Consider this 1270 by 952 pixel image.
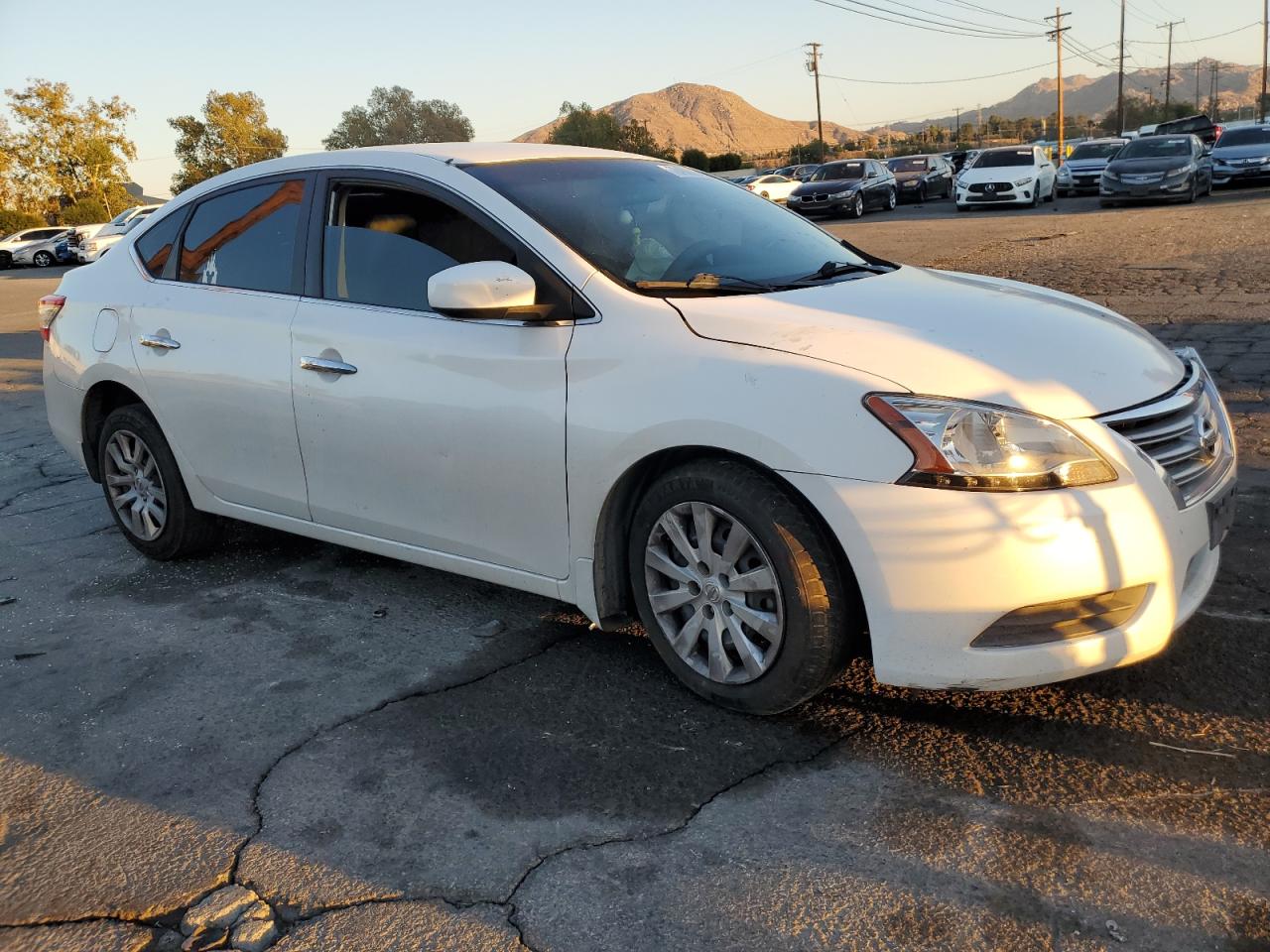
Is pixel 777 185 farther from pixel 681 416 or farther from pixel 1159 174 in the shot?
pixel 681 416

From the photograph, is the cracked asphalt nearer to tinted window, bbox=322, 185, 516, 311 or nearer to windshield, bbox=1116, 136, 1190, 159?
tinted window, bbox=322, 185, 516, 311

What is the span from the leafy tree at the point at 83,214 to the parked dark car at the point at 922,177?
39989mm

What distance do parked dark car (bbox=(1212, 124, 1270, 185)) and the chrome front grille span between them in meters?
25.8

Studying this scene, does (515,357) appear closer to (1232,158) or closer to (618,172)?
(618,172)

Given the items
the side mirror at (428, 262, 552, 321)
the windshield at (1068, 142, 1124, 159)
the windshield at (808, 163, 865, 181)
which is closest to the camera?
the side mirror at (428, 262, 552, 321)

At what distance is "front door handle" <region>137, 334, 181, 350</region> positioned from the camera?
4.56 m

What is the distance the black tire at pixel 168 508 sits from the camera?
4.76m

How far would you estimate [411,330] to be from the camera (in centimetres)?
377

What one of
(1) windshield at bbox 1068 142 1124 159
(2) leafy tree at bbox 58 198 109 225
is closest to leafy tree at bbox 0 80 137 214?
(2) leafy tree at bbox 58 198 109 225

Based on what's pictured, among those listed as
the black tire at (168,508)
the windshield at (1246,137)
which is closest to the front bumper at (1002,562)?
the black tire at (168,508)

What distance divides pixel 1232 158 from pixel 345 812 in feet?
91.9

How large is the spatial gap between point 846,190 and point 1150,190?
724 cm

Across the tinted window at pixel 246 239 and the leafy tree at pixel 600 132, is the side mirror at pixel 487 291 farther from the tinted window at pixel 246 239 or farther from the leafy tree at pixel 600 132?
the leafy tree at pixel 600 132

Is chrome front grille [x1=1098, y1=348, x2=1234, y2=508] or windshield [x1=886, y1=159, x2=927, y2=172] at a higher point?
windshield [x1=886, y1=159, x2=927, y2=172]
